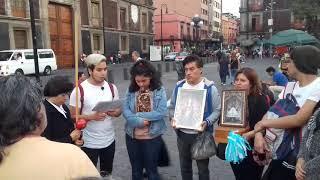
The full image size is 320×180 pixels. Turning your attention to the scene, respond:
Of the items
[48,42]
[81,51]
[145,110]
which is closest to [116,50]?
[81,51]

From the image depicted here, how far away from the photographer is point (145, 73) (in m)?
3.77

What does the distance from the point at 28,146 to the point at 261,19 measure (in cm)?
7652

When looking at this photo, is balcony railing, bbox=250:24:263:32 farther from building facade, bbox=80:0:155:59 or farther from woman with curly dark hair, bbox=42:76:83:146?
woman with curly dark hair, bbox=42:76:83:146

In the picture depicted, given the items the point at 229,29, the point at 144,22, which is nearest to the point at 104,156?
the point at 144,22

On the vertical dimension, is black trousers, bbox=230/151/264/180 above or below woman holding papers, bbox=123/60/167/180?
below

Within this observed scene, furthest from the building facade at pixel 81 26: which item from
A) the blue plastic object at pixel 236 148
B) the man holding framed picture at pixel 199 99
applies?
the blue plastic object at pixel 236 148

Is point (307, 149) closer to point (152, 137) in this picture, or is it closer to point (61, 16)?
point (152, 137)

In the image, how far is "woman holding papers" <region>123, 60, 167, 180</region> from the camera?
3773mm

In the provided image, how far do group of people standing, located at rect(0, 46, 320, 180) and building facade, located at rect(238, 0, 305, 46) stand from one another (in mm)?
67649

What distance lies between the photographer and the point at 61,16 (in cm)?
→ 3419

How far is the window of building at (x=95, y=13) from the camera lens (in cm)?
3869

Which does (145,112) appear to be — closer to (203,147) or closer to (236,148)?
(203,147)

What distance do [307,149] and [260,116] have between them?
117 centimetres

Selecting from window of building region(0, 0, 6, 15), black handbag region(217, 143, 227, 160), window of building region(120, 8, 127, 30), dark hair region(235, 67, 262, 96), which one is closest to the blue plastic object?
black handbag region(217, 143, 227, 160)
